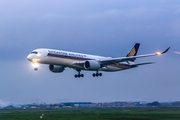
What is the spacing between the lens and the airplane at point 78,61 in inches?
2655

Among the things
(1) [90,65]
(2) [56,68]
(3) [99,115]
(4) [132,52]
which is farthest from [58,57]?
(4) [132,52]

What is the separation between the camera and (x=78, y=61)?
7212cm

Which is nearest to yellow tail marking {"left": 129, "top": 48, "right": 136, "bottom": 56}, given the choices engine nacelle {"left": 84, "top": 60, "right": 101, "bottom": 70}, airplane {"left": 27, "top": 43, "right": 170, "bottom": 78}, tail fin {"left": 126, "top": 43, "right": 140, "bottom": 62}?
tail fin {"left": 126, "top": 43, "right": 140, "bottom": 62}

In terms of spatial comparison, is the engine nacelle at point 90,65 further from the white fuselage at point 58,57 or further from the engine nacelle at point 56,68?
the engine nacelle at point 56,68

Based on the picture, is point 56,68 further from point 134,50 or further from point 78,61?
point 134,50

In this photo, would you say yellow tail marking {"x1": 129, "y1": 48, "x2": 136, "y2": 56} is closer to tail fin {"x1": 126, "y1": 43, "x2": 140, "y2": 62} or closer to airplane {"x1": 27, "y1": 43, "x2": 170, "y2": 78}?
tail fin {"x1": 126, "y1": 43, "x2": 140, "y2": 62}

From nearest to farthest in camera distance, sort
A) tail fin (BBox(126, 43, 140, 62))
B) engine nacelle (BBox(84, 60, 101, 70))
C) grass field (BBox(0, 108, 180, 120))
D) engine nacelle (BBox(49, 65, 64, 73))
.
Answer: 1. grass field (BBox(0, 108, 180, 120))
2. engine nacelle (BBox(84, 60, 101, 70))
3. engine nacelle (BBox(49, 65, 64, 73))
4. tail fin (BBox(126, 43, 140, 62))

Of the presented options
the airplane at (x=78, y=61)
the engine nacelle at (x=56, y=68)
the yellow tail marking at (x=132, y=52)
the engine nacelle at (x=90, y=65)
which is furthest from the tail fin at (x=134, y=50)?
the engine nacelle at (x=56, y=68)

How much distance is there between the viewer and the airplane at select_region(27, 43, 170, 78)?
67.4 meters

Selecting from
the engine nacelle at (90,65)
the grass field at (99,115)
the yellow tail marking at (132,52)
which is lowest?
the grass field at (99,115)

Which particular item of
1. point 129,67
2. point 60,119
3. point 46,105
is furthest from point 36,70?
point 46,105

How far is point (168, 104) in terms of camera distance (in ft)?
338

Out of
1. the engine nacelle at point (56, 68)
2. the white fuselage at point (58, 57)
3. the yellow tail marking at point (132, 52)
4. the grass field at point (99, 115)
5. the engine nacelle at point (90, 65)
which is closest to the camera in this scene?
the grass field at point (99, 115)

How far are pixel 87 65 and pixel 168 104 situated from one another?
132ft
